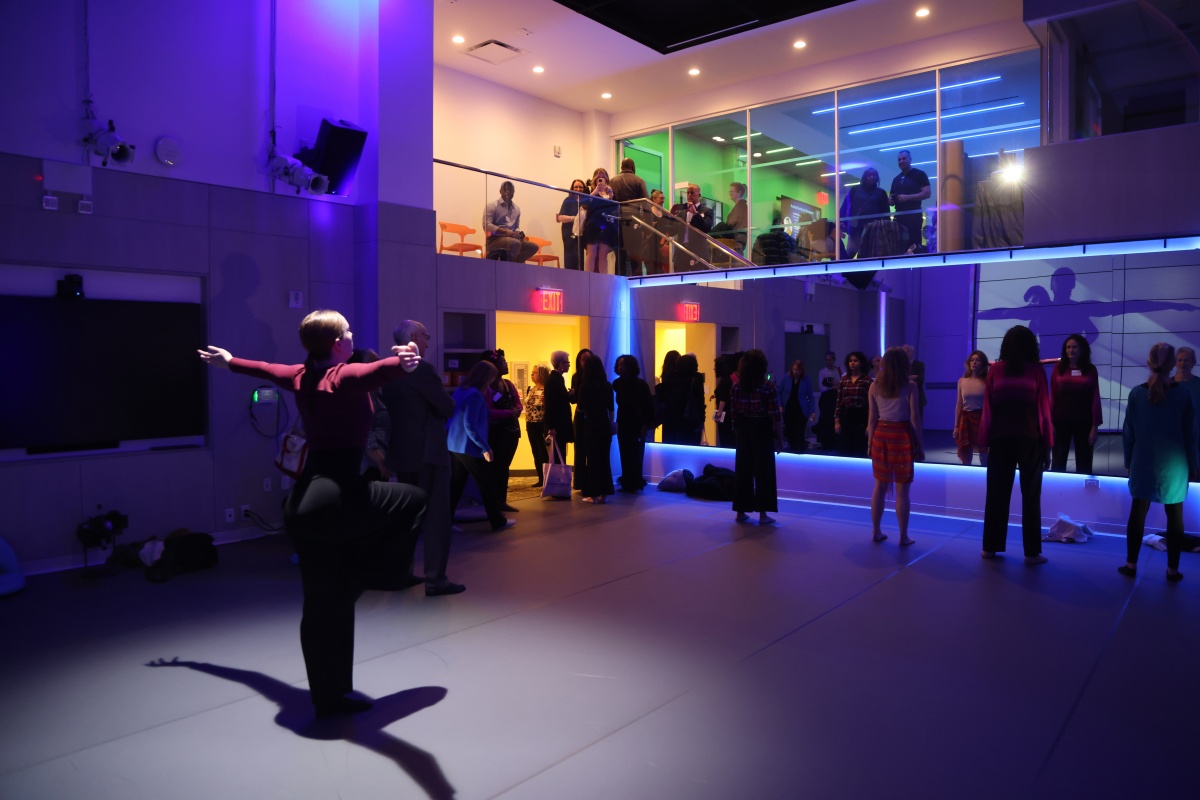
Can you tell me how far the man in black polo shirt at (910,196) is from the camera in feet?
32.1

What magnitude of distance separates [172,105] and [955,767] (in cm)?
788

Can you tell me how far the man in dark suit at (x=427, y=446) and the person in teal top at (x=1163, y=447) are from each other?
5.12 meters

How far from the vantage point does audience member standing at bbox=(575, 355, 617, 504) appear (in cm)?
962

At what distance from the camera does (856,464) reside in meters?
9.61

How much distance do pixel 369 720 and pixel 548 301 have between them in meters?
7.46

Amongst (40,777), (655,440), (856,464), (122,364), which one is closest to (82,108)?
(122,364)

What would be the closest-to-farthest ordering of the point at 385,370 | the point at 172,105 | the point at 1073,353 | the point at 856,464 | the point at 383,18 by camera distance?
1. the point at 385,370
2. the point at 172,105
3. the point at 1073,353
4. the point at 383,18
5. the point at 856,464

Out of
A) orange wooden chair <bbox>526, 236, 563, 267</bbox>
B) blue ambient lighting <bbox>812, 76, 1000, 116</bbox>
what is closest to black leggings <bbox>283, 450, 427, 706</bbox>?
orange wooden chair <bbox>526, 236, 563, 267</bbox>

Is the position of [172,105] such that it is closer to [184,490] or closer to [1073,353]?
[184,490]

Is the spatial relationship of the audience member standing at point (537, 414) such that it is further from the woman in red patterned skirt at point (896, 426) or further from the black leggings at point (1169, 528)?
the black leggings at point (1169, 528)

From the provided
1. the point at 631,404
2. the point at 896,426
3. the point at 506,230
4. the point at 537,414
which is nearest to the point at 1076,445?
the point at 896,426

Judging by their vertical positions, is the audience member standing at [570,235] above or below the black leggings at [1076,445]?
above

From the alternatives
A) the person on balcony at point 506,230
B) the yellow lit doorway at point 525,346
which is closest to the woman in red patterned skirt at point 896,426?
the person on balcony at point 506,230

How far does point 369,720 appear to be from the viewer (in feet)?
12.3
